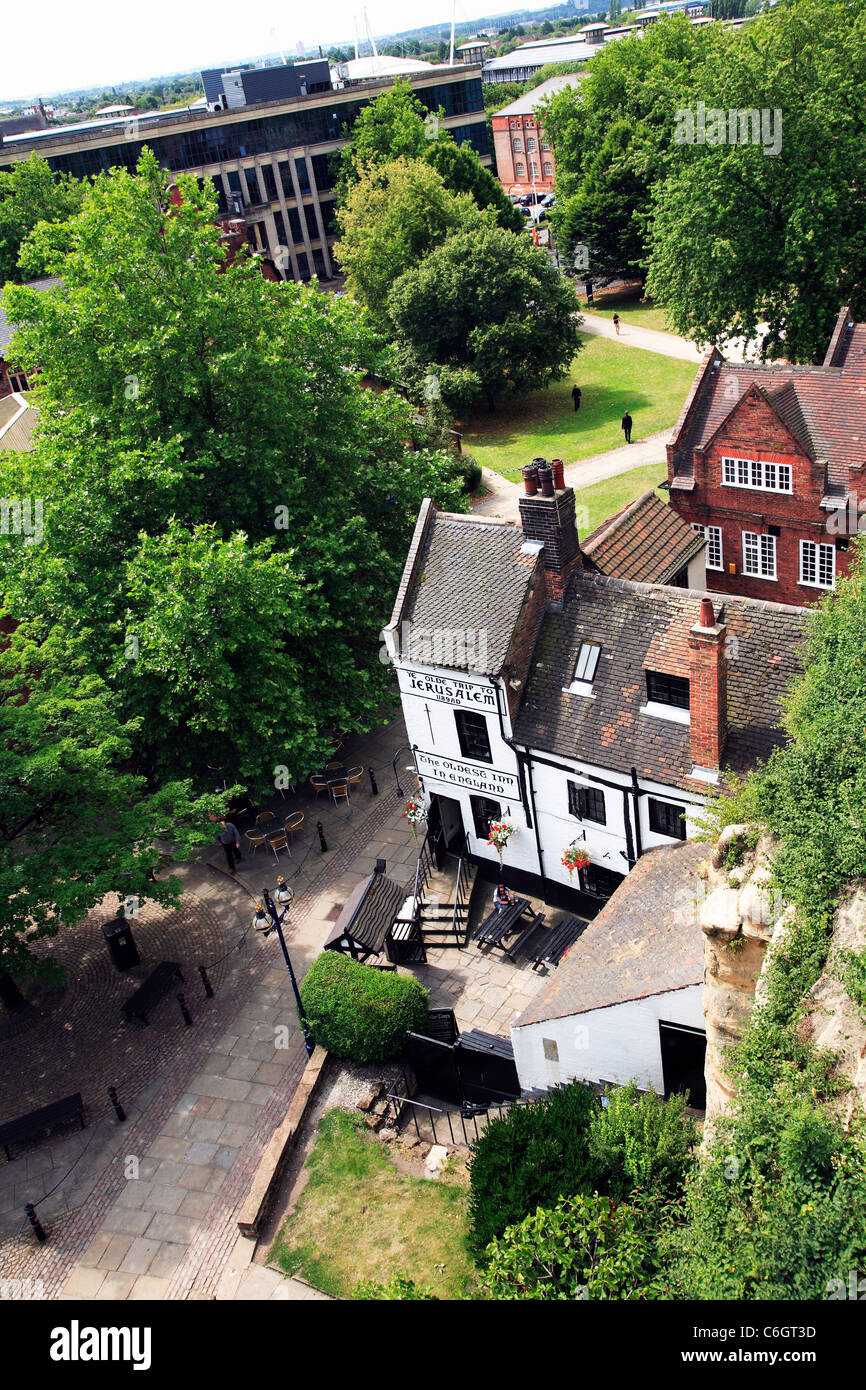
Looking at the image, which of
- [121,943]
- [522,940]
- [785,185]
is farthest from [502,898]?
[785,185]

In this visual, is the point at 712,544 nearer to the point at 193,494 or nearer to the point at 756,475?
the point at 756,475

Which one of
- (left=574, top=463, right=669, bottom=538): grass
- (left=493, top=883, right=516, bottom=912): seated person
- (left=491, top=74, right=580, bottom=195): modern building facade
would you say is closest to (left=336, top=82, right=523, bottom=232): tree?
(left=574, top=463, right=669, bottom=538): grass

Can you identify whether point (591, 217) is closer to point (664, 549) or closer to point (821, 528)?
point (821, 528)

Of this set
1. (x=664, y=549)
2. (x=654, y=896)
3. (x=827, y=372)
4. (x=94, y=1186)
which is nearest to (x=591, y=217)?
(x=827, y=372)

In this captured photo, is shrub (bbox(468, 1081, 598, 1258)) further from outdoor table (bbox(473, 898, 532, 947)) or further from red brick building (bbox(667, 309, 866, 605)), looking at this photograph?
red brick building (bbox(667, 309, 866, 605))

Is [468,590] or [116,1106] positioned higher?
[468,590]

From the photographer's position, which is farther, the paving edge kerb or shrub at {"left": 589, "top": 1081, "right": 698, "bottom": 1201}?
the paving edge kerb

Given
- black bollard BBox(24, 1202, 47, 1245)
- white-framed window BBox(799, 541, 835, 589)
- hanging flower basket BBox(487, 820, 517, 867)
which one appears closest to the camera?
black bollard BBox(24, 1202, 47, 1245)
